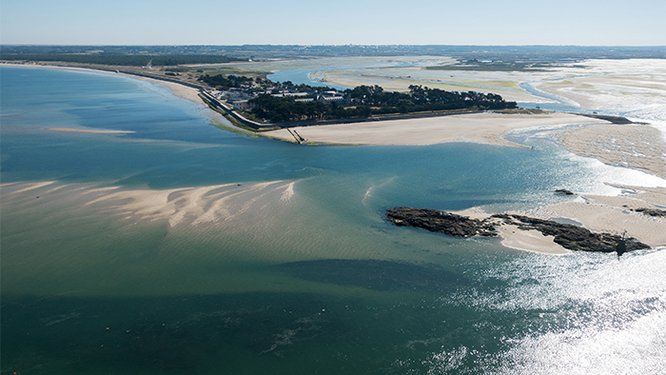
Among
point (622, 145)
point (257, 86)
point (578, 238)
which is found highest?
point (257, 86)

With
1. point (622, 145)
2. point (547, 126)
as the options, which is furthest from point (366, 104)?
point (622, 145)

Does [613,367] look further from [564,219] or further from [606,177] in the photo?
[606,177]

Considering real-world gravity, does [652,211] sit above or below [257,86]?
below

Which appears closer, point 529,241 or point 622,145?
point 529,241

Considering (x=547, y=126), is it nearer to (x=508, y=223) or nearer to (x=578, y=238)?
(x=508, y=223)

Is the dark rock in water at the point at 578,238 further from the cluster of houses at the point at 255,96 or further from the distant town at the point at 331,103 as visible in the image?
the cluster of houses at the point at 255,96

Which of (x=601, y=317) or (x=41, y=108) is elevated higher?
(x=41, y=108)

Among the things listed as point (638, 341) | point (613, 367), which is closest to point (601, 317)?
point (638, 341)
